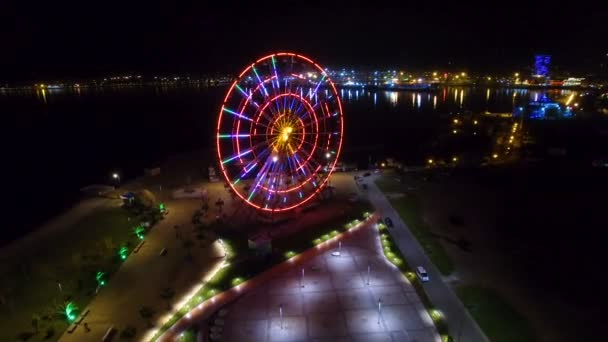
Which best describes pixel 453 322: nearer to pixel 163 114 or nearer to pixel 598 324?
pixel 598 324

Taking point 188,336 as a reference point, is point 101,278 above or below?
above

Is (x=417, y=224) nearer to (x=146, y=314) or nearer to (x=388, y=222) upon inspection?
(x=388, y=222)

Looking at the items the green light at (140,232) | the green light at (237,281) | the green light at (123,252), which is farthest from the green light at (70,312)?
the green light at (140,232)

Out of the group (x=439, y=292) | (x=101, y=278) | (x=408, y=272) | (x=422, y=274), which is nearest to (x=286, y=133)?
(x=408, y=272)

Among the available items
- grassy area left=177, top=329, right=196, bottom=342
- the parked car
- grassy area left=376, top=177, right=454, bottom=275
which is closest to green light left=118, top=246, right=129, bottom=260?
grassy area left=177, top=329, right=196, bottom=342

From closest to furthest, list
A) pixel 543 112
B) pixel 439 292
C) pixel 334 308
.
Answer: pixel 334 308
pixel 439 292
pixel 543 112

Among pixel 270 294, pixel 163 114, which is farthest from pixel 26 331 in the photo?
pixel 163 114

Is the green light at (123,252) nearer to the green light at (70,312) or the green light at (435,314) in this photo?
the green light at (70,312)

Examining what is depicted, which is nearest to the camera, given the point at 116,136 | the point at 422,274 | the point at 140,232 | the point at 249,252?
the point at 422,274

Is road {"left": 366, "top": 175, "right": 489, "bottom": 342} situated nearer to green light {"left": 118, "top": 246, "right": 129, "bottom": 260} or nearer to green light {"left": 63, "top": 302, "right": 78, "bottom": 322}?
green light {"left": 118, "top": 246, "right": 129, "bottom": 260}
